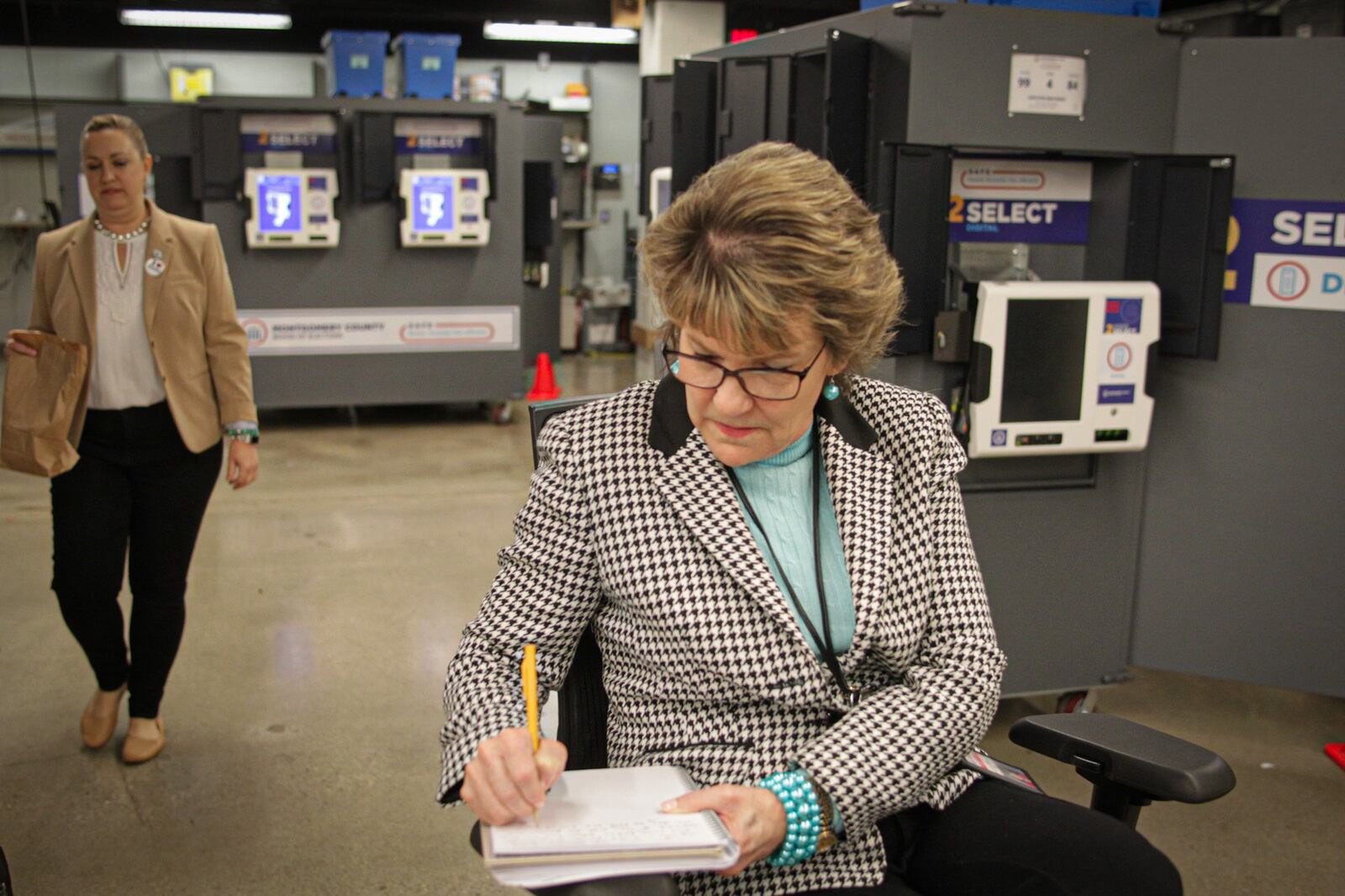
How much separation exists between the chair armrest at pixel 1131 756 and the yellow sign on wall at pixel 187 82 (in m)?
11.4

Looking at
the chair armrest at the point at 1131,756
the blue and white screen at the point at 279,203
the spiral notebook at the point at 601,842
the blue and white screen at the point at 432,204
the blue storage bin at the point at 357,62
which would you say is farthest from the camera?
the blue storage bin at the point at 357,62

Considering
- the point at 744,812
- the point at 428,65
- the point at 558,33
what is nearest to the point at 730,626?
the point at 744,812

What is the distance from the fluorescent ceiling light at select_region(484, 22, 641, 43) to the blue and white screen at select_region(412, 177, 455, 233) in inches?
200

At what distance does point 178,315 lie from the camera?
2705 millimetres

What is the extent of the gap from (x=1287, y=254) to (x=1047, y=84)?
0.74m

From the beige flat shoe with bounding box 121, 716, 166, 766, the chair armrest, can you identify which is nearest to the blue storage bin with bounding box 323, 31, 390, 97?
the beige flat shoe with bounding box 121, 716, 166, 766

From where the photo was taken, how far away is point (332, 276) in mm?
6664

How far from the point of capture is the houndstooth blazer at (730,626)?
133 centimetres

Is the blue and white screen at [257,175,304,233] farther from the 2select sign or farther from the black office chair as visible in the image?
the black office chair

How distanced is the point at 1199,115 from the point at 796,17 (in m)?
8.91

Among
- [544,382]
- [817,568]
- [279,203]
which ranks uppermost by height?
[279,203]

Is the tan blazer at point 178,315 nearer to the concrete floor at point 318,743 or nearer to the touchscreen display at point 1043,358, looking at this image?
the concrete floor at point 318,743

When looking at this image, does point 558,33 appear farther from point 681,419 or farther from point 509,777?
point 509,777

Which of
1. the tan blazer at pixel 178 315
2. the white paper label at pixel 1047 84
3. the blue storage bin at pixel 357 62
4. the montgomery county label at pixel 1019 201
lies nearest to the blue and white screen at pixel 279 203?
the blue storage bin at pixel 357 62
